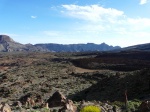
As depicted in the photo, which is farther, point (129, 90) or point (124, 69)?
point (124, 69)

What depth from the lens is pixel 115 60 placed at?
84.1m

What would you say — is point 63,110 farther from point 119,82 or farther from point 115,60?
point 115,60

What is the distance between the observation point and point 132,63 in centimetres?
7669

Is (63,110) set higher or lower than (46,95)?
higher

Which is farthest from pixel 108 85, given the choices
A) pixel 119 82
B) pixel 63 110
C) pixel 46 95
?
pixel 63 110

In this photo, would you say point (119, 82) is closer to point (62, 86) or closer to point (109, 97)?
point (109, 97)

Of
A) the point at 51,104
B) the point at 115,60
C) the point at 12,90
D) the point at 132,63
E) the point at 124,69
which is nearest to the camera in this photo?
the point at 51,104

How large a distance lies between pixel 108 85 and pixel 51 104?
15346mm

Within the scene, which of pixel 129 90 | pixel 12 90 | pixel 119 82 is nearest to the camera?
pixel 129 90

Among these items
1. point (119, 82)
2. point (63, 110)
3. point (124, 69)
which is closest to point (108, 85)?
point (119, 82)

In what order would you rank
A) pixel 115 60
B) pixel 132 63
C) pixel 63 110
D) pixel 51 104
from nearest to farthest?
1. pixel 63 110
2. pixel 51 104
3. pixel 132 63
4. pixel 115 60

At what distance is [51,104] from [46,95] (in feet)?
53.2

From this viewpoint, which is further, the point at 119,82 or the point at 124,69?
the point at 124,69

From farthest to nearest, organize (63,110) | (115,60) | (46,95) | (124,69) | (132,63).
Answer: (115,60) → (132,63) → (124,69) → (46,95) → (63,110)
